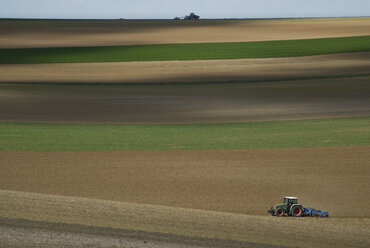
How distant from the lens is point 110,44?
159 feet

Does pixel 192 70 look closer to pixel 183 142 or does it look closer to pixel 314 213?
pixel 183 142

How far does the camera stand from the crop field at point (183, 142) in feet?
35.4

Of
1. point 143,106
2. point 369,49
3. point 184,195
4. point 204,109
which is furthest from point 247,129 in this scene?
point 369,49

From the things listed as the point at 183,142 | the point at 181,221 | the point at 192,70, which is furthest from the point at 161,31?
the point at 181,221

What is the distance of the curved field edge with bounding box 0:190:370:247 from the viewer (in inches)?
406

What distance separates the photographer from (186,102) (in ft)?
93.0

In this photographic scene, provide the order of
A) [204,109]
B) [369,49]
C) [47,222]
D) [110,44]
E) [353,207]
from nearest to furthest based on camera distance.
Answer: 1. [47,222]
2. [353,207]
3. [204,109]
4. [369,49]
5. [110,44]

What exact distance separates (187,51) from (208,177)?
1137 inches

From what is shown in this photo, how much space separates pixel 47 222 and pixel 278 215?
168 inches

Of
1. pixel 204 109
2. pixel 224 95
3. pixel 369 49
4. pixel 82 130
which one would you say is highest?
pixel 369 49

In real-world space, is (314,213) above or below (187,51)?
below

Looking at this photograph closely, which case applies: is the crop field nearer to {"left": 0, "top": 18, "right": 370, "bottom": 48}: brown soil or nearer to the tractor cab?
the tractor cab

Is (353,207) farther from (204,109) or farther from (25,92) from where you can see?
(25,92)

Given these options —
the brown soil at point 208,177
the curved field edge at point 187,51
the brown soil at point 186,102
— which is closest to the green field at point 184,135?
the brown soil at point 208,177
